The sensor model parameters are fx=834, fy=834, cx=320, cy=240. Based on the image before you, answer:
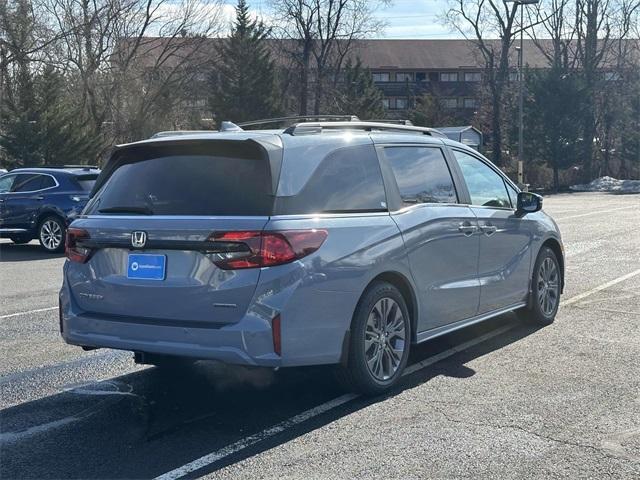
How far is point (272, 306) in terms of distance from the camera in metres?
4.91

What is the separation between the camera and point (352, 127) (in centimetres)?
621

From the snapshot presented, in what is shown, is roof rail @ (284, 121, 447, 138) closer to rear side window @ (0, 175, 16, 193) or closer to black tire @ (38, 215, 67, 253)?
black tire @ (38, 215, 67, 253)

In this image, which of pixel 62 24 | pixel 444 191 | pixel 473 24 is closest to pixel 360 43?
pixel 473 24

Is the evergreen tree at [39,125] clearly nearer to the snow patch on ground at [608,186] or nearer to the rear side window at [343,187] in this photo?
the snow patch on ground at [608,186]

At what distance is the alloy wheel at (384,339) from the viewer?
564 cm

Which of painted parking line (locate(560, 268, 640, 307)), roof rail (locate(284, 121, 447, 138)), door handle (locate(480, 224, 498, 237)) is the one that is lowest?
painted parking line (locate(560, 268, 640, 307))

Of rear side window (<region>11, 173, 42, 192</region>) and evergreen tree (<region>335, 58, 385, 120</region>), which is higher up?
evergreen tree (<region>335, 58, 385, 120</region>)

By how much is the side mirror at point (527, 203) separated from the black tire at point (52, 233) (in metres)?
10.9

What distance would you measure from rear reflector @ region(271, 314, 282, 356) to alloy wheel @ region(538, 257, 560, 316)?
382 centimetres

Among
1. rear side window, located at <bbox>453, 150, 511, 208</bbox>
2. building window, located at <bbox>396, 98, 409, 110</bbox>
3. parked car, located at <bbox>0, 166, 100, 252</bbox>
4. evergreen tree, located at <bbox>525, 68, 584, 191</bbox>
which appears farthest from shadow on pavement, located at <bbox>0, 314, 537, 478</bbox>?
building window, located at <bbox>396, 98, 409, 110</bbox>

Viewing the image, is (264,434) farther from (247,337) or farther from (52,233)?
(52,233)

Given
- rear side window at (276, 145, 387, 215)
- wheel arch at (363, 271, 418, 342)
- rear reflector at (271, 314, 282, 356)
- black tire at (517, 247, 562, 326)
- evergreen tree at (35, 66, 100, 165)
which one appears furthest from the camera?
evergreen tree at (35, 66, 100, 165)

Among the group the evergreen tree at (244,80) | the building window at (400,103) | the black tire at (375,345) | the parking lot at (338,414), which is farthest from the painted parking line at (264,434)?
the building window at (400,103)

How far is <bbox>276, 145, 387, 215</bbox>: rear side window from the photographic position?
17.3 ft
